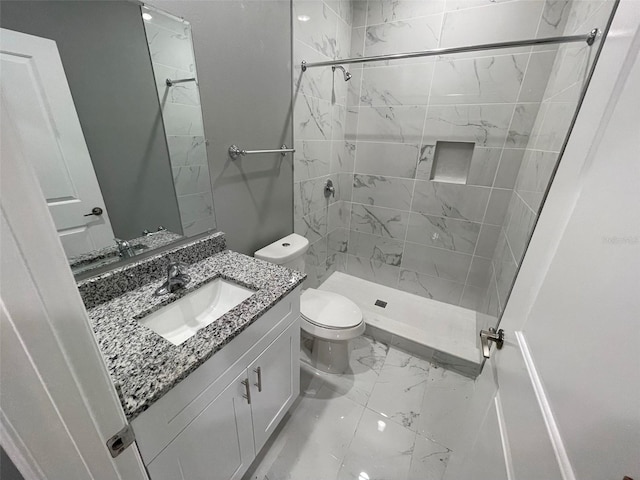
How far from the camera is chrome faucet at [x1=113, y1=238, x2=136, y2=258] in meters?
0.97

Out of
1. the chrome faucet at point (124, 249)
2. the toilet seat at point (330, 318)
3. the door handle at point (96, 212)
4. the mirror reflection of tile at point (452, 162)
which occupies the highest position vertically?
the mirror reflection of tile at point (452, 162)

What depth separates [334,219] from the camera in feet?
7.88

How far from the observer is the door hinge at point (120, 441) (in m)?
0.42

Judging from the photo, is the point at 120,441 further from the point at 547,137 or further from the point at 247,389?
the point at 547,137

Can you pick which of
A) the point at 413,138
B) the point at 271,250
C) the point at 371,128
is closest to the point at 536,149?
the point at 413,138

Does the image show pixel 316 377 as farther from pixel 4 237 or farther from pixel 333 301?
pixel 4 237

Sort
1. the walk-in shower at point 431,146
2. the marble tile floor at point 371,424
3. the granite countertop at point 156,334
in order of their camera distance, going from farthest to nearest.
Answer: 1. the walk-in shower at point 431,146
2. the marble tile floor at point 371,424
3. the granite countertop at point 156,334

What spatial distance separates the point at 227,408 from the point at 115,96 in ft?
3.80

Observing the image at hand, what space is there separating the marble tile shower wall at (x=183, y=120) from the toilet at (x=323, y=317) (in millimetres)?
436

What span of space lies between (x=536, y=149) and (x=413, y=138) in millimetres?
809

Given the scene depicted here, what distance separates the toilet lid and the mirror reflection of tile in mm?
1256

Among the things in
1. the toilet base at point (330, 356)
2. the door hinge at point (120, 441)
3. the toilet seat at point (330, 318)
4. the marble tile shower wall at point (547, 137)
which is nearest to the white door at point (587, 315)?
the marble tile shower wall at point (547, 137)

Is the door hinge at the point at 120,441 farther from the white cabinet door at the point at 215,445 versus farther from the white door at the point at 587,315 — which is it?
the white door at the point at 587,315

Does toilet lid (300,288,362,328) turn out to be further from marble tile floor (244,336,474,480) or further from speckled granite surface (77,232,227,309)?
speckled granite surface (77,232,227,309)
